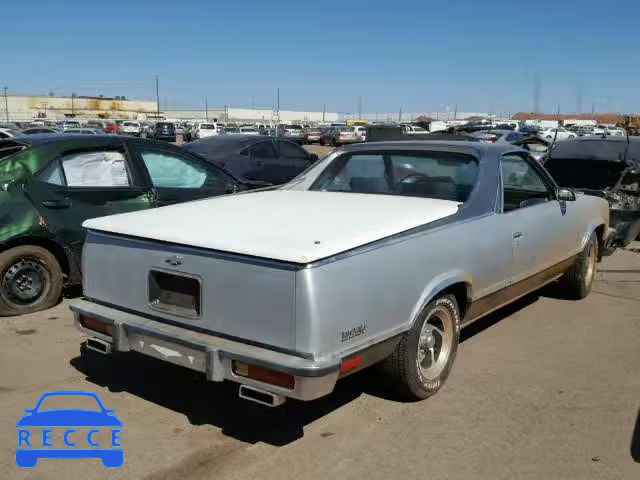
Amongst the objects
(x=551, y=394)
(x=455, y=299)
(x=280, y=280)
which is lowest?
(x=551, y=394)

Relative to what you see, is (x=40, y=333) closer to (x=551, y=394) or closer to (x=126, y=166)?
(x=126, y=166)

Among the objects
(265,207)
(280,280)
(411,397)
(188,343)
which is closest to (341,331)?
(280,280)

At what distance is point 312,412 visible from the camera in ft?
12.9

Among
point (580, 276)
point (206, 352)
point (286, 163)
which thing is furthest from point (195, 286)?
point (286, 163)

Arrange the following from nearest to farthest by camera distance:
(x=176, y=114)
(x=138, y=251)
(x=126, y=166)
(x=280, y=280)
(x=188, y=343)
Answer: (x=280, y=280), (x=188, y=343), (x=138, y=251), (x=126, y=166), (x=176, y=114)

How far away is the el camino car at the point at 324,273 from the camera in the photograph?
10.2ft

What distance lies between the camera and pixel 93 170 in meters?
6.16

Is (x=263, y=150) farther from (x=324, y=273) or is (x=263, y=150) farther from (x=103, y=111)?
(x=103, y=111)

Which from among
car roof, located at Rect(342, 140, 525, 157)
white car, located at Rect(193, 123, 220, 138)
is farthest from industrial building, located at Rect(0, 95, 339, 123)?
car roof, located at Rect(342, 140, 525, 157)

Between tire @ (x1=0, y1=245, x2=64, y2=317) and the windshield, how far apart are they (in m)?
2.46

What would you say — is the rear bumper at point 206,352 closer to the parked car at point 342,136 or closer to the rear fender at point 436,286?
the rear fender at point 436,286

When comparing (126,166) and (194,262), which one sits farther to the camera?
(126,166)

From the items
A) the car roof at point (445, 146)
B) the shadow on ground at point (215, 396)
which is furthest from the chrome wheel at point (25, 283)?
the car roof at point (445, 146)

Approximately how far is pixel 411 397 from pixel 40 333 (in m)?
3.10
